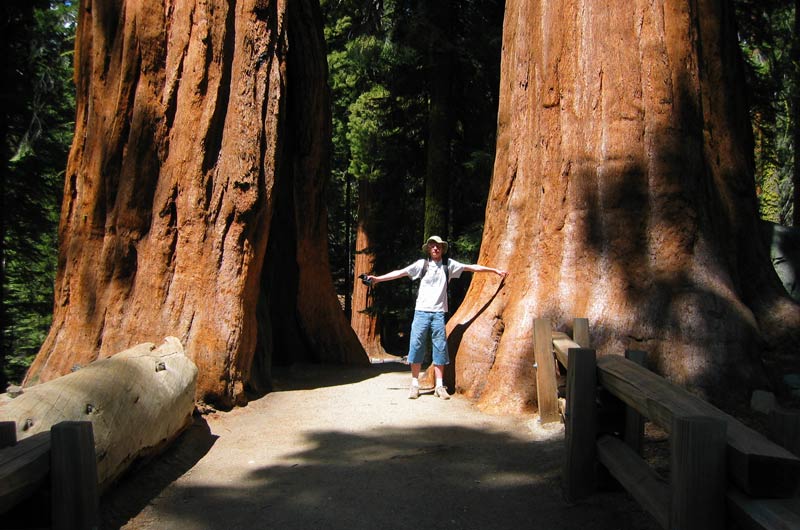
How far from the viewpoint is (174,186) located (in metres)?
8.24

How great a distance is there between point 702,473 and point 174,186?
716 centimetres

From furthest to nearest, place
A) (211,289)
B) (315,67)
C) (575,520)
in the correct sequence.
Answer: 1. (315,67)
2. (211,289)
3. (575,520)

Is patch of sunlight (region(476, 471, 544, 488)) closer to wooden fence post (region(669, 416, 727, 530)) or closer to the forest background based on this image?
wooden fence post (region(669, 416, 727, 530))

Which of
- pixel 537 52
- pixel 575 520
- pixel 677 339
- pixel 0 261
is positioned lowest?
pixel 575 520

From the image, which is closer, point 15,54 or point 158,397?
point 158,397

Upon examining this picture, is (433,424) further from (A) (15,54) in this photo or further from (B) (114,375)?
(A) (15,54)

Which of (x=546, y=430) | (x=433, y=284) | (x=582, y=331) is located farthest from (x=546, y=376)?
(x=433, y=284)

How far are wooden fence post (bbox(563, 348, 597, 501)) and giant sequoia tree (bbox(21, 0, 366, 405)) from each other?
4.67m

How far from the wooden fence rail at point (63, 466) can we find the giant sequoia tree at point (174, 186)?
443cm

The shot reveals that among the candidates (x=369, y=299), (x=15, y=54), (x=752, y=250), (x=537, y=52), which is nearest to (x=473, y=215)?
(x=369, y=299)

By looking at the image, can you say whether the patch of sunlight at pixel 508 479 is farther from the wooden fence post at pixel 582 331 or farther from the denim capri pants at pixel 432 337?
the denim capri pants at pixel 432 337

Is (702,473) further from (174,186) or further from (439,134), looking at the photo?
(439,134)

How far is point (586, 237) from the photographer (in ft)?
23.8

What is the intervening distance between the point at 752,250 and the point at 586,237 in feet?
6.02
